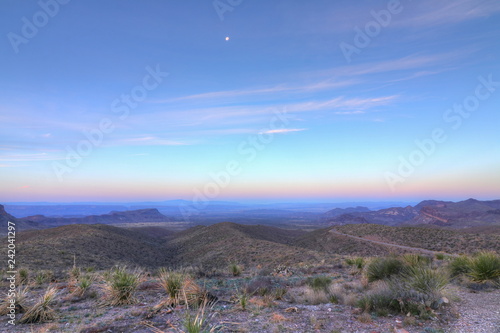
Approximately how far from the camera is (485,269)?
32.4 feet

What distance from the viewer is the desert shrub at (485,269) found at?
974cm

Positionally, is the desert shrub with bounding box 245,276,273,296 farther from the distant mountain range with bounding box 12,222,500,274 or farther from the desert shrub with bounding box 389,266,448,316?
the distant mountain range with bounding box 12,222,500,274

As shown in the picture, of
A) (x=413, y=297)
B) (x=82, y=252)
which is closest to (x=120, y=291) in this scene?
(x=413, y=297)

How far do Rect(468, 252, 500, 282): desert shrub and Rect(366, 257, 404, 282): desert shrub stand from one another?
7.56ft

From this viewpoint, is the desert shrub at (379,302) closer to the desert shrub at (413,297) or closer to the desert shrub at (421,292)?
the desert shrub at (413,297)

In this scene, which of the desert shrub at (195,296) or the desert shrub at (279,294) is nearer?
the desert shrub at (195,296)

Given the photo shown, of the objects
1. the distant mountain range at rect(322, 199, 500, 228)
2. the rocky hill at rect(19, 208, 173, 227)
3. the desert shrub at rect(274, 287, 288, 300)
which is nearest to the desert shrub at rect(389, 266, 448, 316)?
the desert shrub at rect(274, 287, 288, 300)

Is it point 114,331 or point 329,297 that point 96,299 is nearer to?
point 114,331

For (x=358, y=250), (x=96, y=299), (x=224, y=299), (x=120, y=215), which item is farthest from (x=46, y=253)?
(x=120, y=215)

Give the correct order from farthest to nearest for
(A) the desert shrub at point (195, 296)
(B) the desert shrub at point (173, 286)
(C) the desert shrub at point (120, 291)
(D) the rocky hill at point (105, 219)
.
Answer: (D) the rocky hill at point (105, 219) < (C) the desert shrub at point (120, 291) < (B) the desert shrub at point (173, 286) < (A) the desert shrub at point (195, 296)

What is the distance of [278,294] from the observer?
934 centimetres

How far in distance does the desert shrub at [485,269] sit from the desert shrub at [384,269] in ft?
7.56

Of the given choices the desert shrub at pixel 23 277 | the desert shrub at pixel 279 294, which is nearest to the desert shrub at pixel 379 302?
the desert shrub at pixel 279 294

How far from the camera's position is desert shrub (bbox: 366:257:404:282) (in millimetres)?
11080
